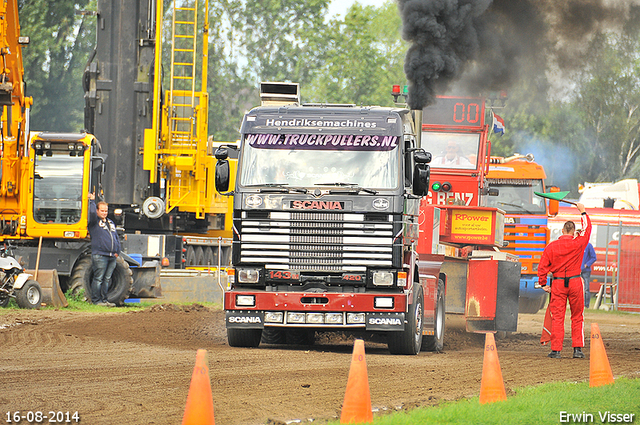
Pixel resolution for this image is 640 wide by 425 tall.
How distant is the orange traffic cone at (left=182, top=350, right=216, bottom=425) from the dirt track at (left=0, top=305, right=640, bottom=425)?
1.26 meters

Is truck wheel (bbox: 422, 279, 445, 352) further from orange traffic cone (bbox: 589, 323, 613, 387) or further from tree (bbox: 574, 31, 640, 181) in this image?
tree (bbox: 574, 31, 640, 181)

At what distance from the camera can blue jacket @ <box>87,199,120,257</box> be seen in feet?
64.4

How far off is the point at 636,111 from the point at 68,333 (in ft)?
175

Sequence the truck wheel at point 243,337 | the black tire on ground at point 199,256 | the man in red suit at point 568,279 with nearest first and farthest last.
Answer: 1. the truck wheel at point 243,337
2. the man in red suit at point 568,279
3. the black tire on ground at point 199,256

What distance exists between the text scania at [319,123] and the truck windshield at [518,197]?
1173cm

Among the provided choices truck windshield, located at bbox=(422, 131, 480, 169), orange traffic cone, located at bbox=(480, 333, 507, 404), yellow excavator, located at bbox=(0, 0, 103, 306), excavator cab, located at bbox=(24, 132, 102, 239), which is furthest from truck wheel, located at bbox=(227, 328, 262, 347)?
excavator cab, located at bbox=(24, 132, 102, 239)

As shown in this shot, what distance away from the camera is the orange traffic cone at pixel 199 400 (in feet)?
20.1

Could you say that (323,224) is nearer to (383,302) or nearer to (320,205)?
(320,205)

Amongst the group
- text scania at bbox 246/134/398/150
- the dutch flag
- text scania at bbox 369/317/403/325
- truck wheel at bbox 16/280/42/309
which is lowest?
truck wheel at bbox 16/280/42/309

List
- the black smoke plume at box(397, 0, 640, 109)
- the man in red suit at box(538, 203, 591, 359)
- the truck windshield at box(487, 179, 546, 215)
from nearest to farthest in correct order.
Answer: the man in red suit at box(538, 203, 591, 359), the black smoke plume at box(397, 0, 640, 109), the truck windshield at box(487, 179, 546, 215)

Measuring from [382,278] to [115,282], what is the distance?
10.1 meters

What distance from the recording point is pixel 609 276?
32219 mm

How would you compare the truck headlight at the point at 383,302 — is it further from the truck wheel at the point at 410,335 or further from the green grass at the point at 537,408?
the green grass at the point at 537,408

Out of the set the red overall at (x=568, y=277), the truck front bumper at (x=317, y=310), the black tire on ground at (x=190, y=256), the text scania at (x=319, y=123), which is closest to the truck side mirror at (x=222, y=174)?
the text scania at (x=319, y=123)
